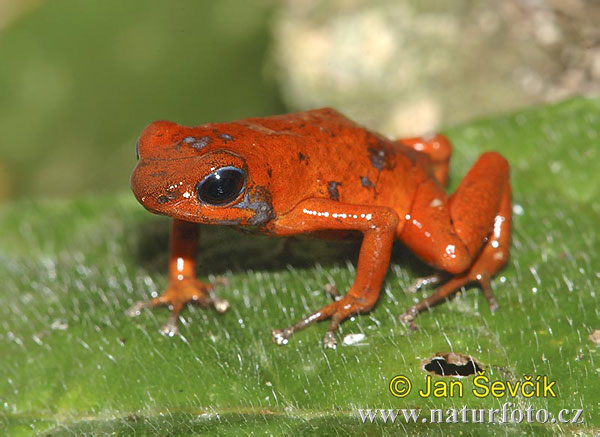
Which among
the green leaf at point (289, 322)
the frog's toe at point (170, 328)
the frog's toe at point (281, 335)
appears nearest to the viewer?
the green leaf at point (289, 322)

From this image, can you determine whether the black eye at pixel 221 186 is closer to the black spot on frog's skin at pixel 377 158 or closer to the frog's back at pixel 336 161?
the frog's back at pixel 336 161

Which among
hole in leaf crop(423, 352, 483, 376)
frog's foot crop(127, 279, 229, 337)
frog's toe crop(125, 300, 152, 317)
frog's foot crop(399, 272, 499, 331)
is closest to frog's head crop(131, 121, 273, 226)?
frog's foot crop(127, 279, 229, 337)

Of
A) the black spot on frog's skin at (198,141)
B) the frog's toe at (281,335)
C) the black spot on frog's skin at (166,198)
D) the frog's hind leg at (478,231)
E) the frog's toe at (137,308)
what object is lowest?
the frog's toe at (281,335)

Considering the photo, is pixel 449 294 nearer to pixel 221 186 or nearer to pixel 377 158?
pixel 377 158

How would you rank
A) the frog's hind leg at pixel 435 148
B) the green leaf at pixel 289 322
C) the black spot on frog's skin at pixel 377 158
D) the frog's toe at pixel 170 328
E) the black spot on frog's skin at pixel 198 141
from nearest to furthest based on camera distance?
the green leaf at pixel 289 322, the black spot on frog's skin at pixel 198 141, the frog's toe at pixel 170 328, the black spot on frog's skin at pixel 377 158, the frog's hind leg at pixel 435 148

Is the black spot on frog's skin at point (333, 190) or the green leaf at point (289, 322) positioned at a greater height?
the black spot on frog's skin at point (333, 190)

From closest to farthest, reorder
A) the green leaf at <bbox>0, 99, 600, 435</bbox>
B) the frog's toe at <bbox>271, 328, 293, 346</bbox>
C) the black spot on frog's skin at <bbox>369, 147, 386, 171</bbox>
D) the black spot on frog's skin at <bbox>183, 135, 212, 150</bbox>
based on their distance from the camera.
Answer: the green leaf at <bbox>0, 99, 600, 435</bbox>, the black spot on frog's skin at <bbox>183, 135, 212, 150</bbox>, the frog's toe at <bbox>271, 328, 293, 346</bbox>, the black spot on frog's skin at <bbox>369, 147, 386, 171</bbox>

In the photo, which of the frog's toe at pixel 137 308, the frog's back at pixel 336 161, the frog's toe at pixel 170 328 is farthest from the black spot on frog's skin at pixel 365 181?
the frog's toe at pixel 137 308

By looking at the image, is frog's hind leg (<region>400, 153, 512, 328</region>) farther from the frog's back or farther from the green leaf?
the frog's back
